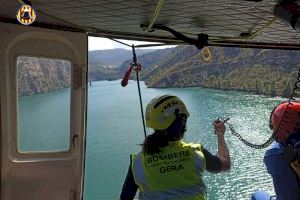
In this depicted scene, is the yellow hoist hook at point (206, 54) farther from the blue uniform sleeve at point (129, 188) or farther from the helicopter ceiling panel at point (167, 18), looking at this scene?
the blue uniform sleeve at point (129, 188)

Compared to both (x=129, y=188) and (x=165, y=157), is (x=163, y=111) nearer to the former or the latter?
(x=165, y=157)

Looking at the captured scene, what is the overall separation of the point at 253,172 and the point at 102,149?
8.29m

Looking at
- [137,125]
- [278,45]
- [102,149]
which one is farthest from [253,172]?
[278,45]

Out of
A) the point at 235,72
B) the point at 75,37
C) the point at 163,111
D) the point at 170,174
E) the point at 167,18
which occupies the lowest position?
the point at 170,174

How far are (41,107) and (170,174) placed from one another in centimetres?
287

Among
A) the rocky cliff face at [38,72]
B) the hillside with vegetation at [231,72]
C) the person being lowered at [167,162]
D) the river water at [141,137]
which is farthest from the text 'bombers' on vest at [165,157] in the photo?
the hillside with vegetation at [231,72]

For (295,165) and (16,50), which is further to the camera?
(16,50)

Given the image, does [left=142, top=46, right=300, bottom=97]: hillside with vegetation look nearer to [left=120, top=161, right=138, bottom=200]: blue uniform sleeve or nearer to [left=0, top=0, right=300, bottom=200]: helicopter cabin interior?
[left=0, top=0, right=300, bottom=200]: helicopter cabin interior

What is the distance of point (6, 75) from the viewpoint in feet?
12.2

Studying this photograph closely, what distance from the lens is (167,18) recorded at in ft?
10.8

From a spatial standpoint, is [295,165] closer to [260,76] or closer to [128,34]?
[128,34]

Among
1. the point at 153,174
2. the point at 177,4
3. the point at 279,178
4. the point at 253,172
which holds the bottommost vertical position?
the point at 253,172

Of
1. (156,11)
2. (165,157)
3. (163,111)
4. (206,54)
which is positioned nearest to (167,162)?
(165,157)

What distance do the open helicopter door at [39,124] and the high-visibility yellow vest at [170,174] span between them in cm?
219
